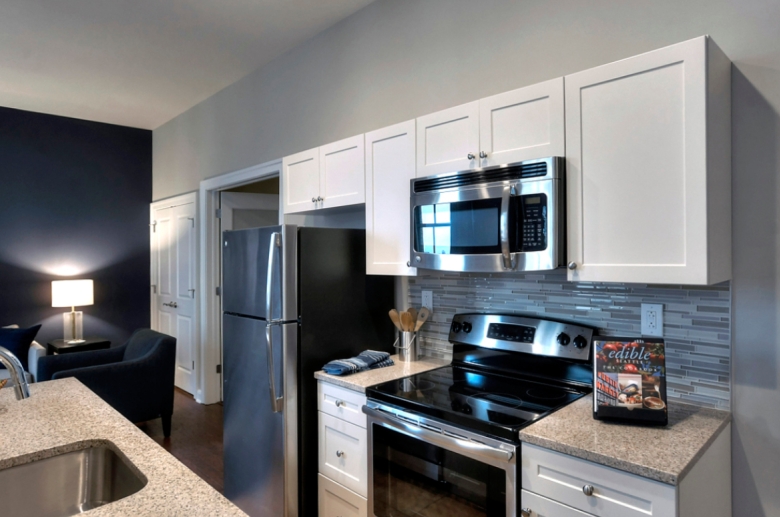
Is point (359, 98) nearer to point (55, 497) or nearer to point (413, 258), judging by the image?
point (413, 258)

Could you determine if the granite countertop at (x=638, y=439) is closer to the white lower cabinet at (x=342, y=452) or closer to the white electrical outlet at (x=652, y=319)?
the white electrical outlet at (x=652, y=319)

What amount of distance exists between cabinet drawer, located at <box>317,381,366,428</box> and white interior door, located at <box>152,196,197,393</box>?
9.39 ft

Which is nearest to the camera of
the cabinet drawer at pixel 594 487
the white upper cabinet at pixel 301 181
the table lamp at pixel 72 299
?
the cabinet drawer at pixel 594 487

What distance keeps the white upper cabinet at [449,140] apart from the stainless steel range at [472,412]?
70 cm

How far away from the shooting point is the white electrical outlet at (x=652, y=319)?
5.76 feet

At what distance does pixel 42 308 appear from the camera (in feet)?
16.2

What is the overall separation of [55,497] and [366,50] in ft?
8.44

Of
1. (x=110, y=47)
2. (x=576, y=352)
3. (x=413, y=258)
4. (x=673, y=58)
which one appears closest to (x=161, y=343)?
(x=110, y=47)

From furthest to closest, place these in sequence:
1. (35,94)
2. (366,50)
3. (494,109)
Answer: (35,94) → (366,50) → (494,109)

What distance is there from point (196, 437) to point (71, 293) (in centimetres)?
210

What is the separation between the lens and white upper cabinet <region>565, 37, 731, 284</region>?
1420 millimetres

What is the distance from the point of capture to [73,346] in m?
4.53

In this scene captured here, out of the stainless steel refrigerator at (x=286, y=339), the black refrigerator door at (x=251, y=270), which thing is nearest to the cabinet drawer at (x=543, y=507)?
the stainless steel refrigerator at (x=286, y=339)

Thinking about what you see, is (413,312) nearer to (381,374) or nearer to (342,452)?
(381,374)
